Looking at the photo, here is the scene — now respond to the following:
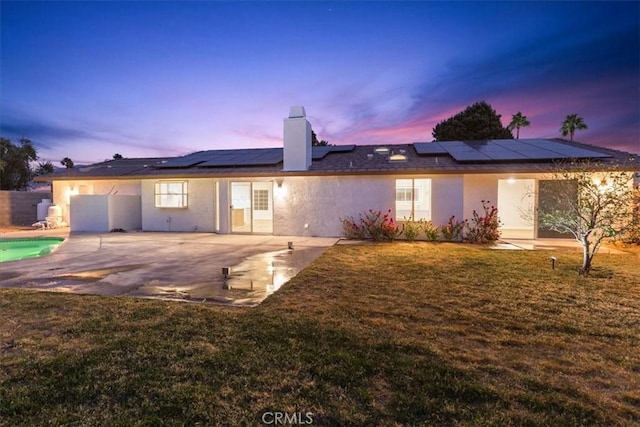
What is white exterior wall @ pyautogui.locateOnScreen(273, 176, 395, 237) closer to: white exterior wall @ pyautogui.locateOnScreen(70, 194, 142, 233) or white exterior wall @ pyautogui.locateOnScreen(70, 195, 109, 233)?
white exterior wall @ pyautogui.locateOnScreen(70, 194, 142, 233)

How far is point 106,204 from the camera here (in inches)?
518

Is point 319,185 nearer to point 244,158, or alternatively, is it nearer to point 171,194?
point 244,158

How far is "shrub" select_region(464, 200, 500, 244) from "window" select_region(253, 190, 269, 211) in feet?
34.4

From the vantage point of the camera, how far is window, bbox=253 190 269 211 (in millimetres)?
17250

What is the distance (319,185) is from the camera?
38.6 ft

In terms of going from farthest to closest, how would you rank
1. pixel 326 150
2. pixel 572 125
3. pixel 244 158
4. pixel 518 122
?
pixel 518 122
pixel 572 125
pixel 326 150
pixel 244 158

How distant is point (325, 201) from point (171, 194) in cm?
666

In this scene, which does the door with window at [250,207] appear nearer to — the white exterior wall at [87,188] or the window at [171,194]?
the window at [171,194]

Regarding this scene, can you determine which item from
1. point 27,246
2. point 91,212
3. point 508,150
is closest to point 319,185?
point 508,150

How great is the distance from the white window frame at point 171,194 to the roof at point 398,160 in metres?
0.45

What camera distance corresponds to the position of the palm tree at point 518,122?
28094 millimetres

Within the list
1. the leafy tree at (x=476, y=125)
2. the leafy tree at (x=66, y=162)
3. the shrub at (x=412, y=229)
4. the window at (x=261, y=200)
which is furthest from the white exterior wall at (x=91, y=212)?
the leafy tree at (x=66, y=162)

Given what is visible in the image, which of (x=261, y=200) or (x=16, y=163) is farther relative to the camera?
(x=16, y=163)

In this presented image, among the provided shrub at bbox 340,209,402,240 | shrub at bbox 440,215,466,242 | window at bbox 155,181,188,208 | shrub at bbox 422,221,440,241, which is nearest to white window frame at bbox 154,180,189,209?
window at bbox 155,181,188,208
